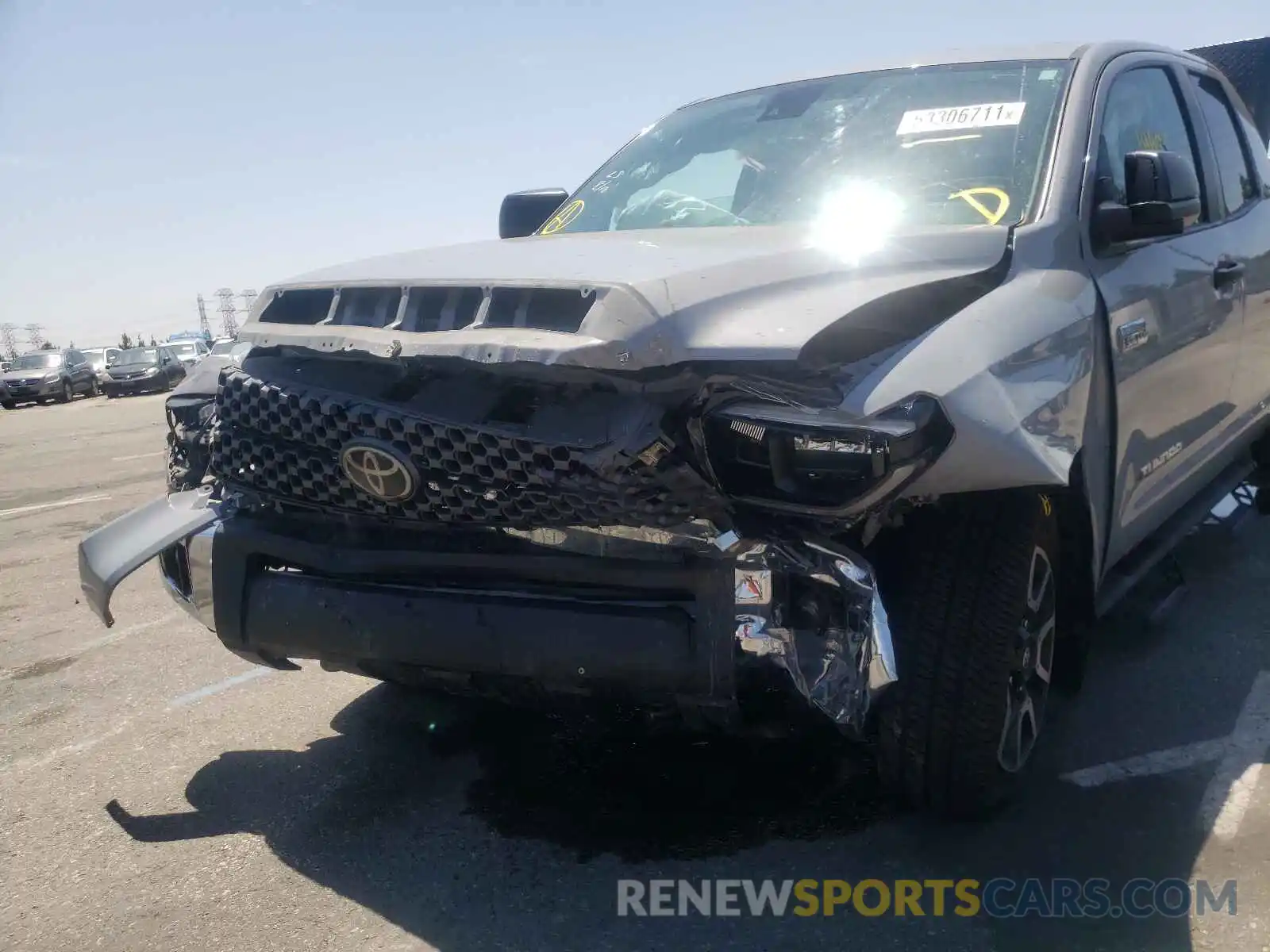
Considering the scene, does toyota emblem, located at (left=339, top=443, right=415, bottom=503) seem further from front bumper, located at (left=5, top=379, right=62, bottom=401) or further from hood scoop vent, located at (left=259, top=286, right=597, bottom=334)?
front bumper, located at (left=5, top=379, right=62, bottom=401)

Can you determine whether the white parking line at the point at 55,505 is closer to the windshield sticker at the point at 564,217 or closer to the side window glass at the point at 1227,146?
the windshield sticker at the point at 564,217

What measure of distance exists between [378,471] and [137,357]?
33.2 m

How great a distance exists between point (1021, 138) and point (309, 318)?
2082 mm

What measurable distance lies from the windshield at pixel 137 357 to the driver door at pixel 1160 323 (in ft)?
107

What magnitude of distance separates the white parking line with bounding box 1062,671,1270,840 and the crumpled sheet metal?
116cm

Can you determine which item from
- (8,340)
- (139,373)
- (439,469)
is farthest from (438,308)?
(8,340)

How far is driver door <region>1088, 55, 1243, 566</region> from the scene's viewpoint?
9.87 feet

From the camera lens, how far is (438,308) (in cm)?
251

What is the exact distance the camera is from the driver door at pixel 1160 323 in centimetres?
301

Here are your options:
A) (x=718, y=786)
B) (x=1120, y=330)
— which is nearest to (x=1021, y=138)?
(x=1120, y=330)

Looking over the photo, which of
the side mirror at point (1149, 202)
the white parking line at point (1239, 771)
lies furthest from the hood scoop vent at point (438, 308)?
the white parking line at point (1239, 771)

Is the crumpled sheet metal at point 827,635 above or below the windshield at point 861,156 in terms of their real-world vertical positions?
below

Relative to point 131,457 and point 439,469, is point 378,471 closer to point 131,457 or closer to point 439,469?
point 439,469

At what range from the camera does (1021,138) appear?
3.13m
